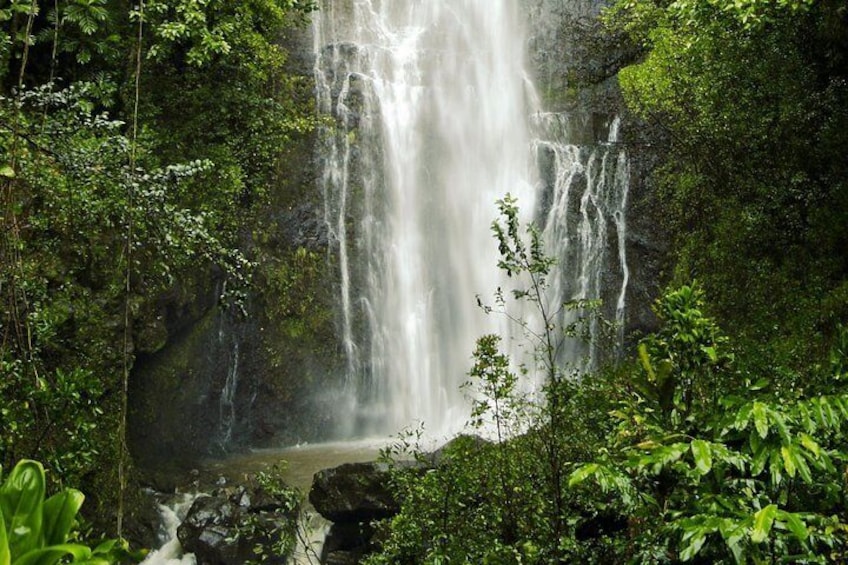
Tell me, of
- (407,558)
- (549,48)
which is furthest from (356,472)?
(549,48)

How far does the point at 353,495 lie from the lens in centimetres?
789

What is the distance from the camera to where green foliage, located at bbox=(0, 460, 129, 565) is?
2135 millimetres

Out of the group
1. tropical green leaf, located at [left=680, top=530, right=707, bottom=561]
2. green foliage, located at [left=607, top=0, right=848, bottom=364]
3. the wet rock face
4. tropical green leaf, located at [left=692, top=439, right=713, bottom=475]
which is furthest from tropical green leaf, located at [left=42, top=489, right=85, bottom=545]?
green foliage, located at [left=607, top=0, right=848, bottom=364]

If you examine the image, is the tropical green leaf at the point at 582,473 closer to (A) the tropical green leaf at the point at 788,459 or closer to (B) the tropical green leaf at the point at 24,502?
(A) the tropical green leaf at the point at 788,459

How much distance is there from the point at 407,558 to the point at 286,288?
856 centimetres

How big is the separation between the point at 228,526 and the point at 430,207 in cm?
791

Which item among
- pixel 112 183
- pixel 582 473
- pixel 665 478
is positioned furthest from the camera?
pixel 112 183

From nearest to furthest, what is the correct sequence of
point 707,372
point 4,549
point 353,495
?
point 4,549, point 707,372, point 353,495

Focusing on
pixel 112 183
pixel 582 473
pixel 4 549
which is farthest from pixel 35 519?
pixel 112 183

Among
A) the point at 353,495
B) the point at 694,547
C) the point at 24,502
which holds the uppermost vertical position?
the point at 24,502

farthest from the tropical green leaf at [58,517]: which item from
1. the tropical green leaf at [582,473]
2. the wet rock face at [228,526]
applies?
the wet rock face at [228,526]

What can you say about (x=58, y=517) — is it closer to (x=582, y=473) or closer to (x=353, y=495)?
(x=582, y=473)

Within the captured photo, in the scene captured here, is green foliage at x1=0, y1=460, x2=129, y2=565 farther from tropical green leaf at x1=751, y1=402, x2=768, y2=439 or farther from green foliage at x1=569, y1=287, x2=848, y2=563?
tropical green leaf at x1=751, y1=402, x2=768, y2=439

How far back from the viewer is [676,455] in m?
2.59
